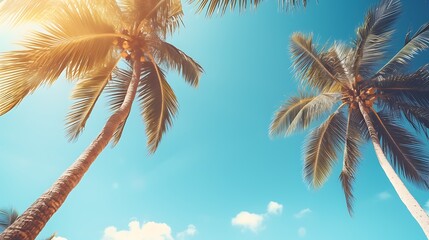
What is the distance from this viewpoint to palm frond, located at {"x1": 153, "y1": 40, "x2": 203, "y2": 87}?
290 inches

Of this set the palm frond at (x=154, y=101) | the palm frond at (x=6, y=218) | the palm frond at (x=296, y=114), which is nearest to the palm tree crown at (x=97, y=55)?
the palm frond at (x=154, y=101)

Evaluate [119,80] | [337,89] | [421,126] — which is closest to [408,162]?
[421,126]

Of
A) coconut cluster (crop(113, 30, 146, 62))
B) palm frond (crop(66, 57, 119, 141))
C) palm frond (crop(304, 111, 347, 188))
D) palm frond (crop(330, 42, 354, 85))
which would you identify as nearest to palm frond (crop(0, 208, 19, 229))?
palm frond (crop(66, 57, 119, 141))

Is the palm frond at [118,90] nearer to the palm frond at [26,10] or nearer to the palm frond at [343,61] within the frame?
the palm frond at [26,10]

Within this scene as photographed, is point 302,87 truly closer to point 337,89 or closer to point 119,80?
point 337,89

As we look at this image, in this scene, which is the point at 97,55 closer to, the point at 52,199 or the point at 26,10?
the point at 26,10

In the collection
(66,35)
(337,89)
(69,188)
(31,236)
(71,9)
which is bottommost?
(31,236)

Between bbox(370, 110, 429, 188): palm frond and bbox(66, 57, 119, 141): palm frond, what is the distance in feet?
29.3

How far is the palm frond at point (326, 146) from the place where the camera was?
371 inches

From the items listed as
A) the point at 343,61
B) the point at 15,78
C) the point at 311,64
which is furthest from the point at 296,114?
the point at 15,78

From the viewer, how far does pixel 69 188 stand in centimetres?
327

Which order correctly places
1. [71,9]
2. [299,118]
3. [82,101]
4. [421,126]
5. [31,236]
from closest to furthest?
[31,236] → [71,9] → [82,101] → [421,126] → [299,118]

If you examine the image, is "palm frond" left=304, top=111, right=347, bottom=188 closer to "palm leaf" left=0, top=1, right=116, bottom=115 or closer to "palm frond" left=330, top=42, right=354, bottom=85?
"palm frond" left=330, top=42, right=354, bottom=85

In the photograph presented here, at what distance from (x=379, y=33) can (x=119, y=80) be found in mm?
8429
